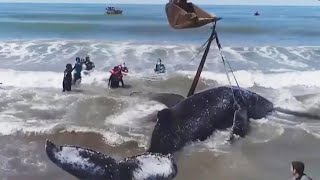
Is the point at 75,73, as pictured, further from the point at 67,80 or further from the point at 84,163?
the point at 84,163

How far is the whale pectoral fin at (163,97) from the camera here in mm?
16719

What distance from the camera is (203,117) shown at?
506 inches

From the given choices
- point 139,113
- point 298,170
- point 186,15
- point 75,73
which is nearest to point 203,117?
point 186,15

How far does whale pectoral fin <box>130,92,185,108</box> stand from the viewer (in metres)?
16.7

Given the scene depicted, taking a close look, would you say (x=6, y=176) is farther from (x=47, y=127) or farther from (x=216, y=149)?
(x=216, y=149)

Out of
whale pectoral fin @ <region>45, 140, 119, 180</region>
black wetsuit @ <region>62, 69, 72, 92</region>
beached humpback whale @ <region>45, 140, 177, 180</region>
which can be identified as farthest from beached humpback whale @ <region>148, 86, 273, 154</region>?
black wetsuit @ <region>62, 69, 72, 92</region>

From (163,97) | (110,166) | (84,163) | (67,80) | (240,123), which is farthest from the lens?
(67,80)

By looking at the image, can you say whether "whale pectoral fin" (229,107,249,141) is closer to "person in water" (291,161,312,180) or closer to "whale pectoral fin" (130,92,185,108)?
"whale pectoral fin" (130,92,185,108)

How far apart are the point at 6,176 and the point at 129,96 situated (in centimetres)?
784

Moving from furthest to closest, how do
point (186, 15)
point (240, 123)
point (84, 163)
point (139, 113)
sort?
point (139, 113)
point (240, 123)
point (186, 15)
point (84, 163)

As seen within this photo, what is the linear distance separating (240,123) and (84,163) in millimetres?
5077

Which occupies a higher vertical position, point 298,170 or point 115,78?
point 298,170

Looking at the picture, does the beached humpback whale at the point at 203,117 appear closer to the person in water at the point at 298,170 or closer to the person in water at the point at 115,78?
the person in water at the point at 298,170

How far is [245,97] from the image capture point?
14.6 metres
